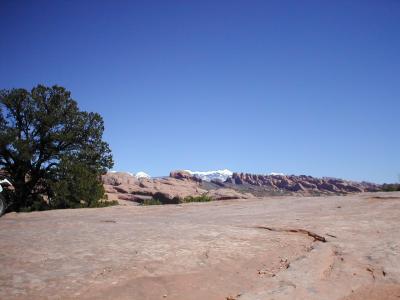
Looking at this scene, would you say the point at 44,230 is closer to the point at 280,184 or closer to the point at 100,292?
the point at 100,292

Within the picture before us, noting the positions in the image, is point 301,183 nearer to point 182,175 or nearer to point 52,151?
point 182,175

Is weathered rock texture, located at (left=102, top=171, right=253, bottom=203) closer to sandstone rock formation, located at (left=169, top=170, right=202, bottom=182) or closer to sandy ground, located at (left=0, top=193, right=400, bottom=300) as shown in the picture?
sandstone rock formation, located at (left=169, top=170, right=202, bottom=182)

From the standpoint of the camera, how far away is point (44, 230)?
349 inches

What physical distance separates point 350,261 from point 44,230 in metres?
7.33

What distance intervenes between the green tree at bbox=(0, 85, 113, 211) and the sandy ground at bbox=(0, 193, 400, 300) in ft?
49.4

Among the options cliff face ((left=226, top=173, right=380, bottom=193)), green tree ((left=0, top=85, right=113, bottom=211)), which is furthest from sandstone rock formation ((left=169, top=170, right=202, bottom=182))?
green tree ((left=0, top=85, right=113, bottom=211))

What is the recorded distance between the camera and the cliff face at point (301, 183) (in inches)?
5842

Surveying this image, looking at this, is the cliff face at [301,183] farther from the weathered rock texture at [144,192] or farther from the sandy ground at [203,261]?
the sandy ground at [203,261]

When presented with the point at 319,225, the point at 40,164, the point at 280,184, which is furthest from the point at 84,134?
the point at 280,184

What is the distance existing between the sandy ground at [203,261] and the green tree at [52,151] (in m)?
15.1

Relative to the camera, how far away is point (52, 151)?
2548 centimetres

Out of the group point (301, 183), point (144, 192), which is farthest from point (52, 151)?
point (301, 183)

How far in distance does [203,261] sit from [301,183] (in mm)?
160116

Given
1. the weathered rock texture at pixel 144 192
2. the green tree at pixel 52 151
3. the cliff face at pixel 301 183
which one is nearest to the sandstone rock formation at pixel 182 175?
the weathered rock texture at pixel 144 192
